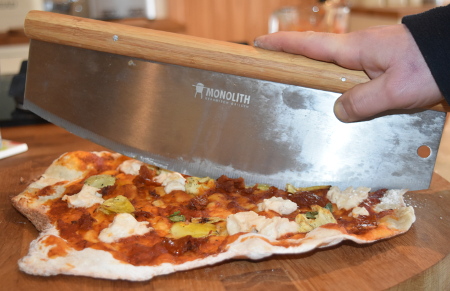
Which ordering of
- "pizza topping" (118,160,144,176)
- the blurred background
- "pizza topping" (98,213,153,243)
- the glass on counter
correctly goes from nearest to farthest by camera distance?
"pizza topping" (98,213,153,243) → "pizza topping" (118,160,144,176) → the blurred background → the glass on counter

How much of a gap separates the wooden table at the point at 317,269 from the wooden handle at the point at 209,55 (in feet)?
Result: 1.49

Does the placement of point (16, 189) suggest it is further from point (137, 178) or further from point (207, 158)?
point (207, 158)

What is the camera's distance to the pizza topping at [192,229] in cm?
134

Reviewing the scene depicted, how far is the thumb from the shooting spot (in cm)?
142

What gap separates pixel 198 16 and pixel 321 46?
428cm

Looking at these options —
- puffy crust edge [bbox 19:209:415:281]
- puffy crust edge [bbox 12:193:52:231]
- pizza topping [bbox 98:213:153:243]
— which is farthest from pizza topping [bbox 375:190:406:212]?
→ puffy crust edge [bbox 12:193:52:231]

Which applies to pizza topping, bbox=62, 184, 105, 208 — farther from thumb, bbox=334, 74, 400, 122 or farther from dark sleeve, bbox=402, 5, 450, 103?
dark sleeve, bbox=402, 5, 450, 103

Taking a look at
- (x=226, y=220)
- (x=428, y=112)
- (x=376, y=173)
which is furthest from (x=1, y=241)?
(x=428, y=112)

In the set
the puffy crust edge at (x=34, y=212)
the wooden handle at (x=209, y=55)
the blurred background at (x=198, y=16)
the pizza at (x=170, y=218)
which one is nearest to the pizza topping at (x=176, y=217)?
the pizza at (x=170, y=218)

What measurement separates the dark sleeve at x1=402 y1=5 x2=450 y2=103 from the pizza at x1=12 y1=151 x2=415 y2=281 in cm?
39

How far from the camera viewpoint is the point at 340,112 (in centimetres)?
156

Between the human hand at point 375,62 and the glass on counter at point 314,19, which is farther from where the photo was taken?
the glass on counter at point 314,19

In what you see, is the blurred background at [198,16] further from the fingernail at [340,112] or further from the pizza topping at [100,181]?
the fingernail at [340,112]

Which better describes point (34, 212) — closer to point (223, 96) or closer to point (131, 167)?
point (131, 167)
